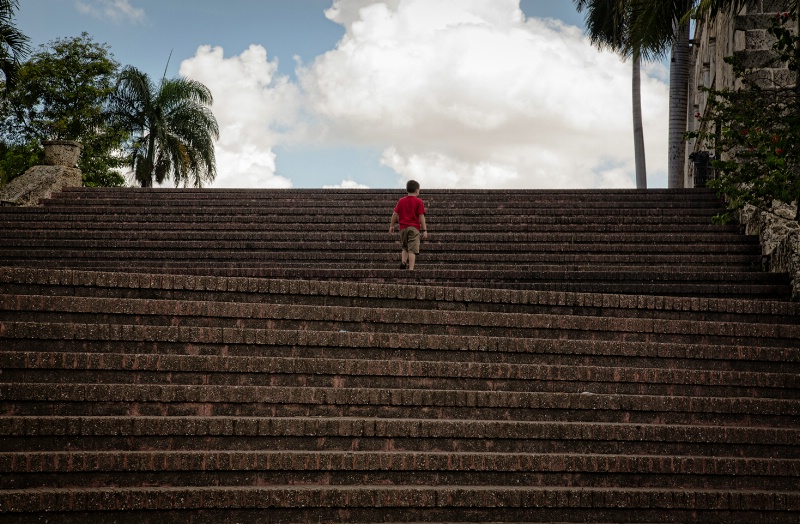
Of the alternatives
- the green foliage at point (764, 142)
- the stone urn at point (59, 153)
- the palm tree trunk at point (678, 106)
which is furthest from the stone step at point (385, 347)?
the palm tree trunk at point (678, 106)

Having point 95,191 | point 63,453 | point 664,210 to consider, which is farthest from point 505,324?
point 95,191

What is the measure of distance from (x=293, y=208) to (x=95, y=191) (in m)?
4.31

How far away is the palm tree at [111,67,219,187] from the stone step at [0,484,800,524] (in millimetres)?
31313

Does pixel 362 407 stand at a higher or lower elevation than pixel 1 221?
lower

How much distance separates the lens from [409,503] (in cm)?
688

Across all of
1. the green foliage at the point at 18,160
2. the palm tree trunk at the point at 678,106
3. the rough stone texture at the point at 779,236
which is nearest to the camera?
the rough stone texture at the point at 779,236

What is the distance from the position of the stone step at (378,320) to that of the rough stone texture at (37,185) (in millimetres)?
9452

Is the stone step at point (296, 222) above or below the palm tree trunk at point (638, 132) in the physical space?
below

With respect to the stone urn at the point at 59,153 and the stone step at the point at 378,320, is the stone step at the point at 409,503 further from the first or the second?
the stone urn at the point at 59,153

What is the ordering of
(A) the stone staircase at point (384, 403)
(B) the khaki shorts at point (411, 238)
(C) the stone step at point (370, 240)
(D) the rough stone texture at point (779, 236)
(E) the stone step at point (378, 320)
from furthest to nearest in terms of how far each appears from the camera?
(C) the stone step at point (370, 240)
(B) the khaki shorts at point (411, 238)
(D) the rough stone texture at point (779, 236)
(E) the stone step at point (378, 320)
(A) the stone staircase at point (384, 403)

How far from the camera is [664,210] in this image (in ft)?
49.8

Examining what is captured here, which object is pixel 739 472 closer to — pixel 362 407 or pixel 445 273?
pixel 362 407

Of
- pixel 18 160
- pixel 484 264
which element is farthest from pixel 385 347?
pixel 18 160

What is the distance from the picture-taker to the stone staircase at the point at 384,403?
266 inches
